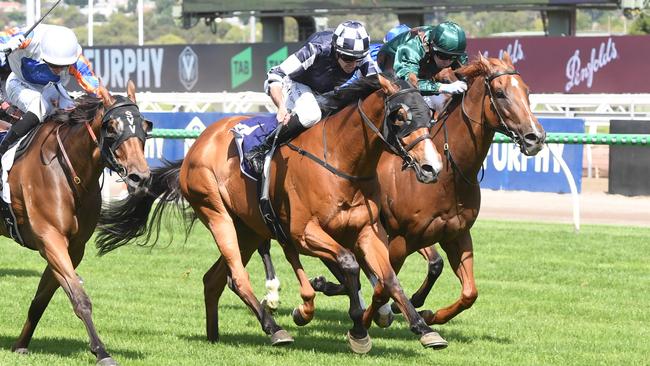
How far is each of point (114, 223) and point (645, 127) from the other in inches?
358

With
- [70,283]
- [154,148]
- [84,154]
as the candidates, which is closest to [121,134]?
[84,154]

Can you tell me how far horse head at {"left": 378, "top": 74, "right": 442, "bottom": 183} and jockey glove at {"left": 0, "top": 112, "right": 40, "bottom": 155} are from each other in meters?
2.09

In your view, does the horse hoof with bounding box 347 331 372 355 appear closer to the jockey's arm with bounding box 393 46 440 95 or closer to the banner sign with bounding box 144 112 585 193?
the jockey's arm with bounding box 393 46 440 95

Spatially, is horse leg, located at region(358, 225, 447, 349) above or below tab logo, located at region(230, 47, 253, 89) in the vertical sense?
below

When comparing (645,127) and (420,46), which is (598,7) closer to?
(645,127)

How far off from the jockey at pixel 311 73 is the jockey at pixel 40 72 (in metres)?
1.05

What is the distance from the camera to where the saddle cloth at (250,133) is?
719 centimetres

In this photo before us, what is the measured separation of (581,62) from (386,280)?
674 inches

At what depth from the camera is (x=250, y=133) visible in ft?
24.0

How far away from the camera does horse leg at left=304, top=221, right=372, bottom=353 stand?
6.44 metres

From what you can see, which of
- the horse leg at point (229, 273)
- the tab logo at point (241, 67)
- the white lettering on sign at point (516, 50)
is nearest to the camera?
the horse leg at point (229, 273)

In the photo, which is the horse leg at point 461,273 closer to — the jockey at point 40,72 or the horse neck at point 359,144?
the horse neck at point 359,144

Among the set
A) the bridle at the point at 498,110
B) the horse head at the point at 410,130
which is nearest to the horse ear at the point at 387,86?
the horse head at the point at 410,130

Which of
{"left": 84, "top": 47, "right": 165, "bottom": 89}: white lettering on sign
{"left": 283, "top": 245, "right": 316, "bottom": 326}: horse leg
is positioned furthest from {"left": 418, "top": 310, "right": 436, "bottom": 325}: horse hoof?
{"left": 84, "top": 47, "right": 165, "bottom": 89}: white lettering on sign
